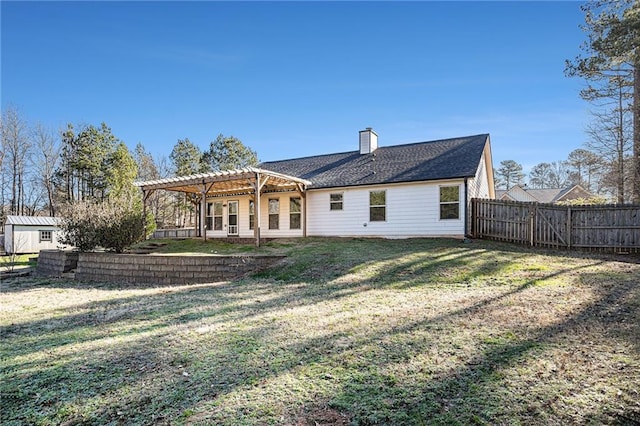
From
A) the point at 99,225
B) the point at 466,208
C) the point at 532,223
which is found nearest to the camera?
the point at 532,223

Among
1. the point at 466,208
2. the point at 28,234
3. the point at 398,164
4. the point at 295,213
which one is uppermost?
the point at 398,164

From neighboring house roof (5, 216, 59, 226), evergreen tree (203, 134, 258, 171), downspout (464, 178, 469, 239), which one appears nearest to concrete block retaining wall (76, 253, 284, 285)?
downspout (464, 178, 469, 239)

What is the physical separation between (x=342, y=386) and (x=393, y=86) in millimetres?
14460

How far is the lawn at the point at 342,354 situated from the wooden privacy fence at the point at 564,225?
13.4 ft

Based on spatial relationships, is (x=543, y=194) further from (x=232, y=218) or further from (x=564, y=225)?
(x=232, y=218)

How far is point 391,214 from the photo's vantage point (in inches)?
574

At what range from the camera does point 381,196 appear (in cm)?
1485

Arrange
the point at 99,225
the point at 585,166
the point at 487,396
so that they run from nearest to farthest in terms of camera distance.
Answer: the point at 487,396
the point at 99,225
the point at 585,166

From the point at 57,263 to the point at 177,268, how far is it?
18.3 ft

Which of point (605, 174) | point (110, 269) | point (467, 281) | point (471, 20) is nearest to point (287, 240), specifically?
point (110, 269)

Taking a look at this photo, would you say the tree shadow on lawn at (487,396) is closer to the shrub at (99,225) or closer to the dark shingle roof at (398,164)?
the dark shingle roof at (398,164)

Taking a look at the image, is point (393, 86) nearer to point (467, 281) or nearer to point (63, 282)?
point (467, 281)

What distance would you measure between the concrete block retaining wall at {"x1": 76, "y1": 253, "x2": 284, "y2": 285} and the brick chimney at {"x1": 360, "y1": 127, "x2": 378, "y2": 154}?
9283mm

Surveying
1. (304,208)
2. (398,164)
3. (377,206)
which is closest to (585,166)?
(398,164)
